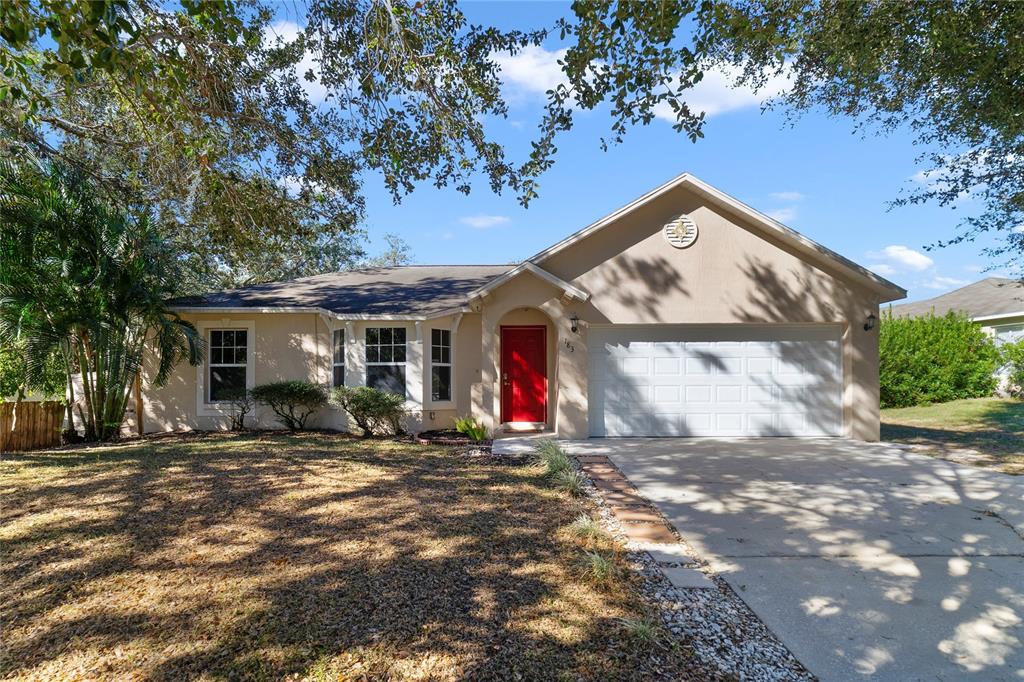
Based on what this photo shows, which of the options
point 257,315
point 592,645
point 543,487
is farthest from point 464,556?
point 257,315

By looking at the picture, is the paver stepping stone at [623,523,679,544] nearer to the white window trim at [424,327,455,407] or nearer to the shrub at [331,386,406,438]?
the shrub at [331,386,406,438]

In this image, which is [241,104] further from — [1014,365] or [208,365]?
[1014,365]

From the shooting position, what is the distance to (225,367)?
12.1m

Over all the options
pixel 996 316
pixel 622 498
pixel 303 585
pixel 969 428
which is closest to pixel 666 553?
pixel 622 498

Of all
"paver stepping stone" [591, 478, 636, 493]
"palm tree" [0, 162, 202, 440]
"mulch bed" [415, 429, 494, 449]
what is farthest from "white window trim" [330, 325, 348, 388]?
"paver stepping stone" [591, 478, 636, 493]

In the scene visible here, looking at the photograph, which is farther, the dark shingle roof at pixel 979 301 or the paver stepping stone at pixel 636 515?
the dark shingle roof at pixel 979 301

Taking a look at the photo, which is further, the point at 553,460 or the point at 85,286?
the point at 85,286

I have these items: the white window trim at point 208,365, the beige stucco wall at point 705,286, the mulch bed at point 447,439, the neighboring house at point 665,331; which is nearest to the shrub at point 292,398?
the neighboring house at point 665,331

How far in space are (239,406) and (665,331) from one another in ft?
31.0

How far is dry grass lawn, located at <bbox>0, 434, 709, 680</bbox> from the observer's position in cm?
300

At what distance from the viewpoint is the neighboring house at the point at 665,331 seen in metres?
10.7

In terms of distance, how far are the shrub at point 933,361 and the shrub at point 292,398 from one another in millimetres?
16799

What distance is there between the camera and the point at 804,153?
1193 centimetres

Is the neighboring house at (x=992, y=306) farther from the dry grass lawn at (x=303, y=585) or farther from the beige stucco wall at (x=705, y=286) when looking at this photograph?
the dry grass lawn at (x=303, y=585)
